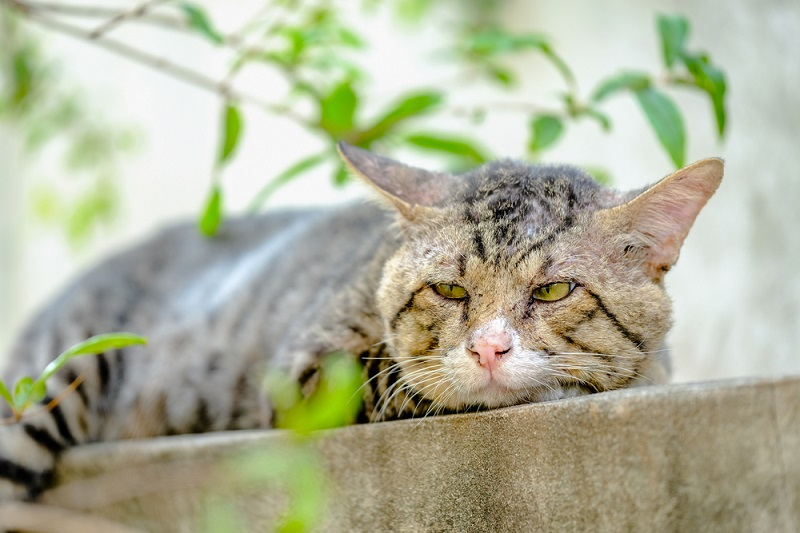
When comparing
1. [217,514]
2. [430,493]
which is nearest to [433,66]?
[430,493]

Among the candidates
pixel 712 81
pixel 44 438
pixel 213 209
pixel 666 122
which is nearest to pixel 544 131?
pixel 666 122

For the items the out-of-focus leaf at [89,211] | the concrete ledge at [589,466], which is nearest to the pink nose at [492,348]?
the concrete ledge at [589,466]

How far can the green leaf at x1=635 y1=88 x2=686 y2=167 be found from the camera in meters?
2.29

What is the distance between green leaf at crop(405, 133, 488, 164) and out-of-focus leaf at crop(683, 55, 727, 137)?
79 cm

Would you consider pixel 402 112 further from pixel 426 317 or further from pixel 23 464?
pixel 23 464

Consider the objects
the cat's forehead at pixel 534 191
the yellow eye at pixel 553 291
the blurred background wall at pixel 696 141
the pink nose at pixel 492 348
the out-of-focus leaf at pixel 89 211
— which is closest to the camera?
the pink nose at pixel 492 348

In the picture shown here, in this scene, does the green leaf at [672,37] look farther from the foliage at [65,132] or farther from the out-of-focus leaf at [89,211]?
the out-of-focus leaf at [89,211]

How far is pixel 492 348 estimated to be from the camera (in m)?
1.70

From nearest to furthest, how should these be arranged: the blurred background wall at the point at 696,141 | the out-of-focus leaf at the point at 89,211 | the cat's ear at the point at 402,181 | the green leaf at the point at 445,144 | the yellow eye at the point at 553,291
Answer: the yellow eye at the point at 553,291 → the cat's ear at the point at 402,181 → the green leaf at the point at 445,144 → the blurred background wall at the point at 696,141 → the out-of-focus leaf at the point at 89,211

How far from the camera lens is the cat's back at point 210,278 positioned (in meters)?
2.99

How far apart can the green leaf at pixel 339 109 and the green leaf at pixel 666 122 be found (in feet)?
3.06

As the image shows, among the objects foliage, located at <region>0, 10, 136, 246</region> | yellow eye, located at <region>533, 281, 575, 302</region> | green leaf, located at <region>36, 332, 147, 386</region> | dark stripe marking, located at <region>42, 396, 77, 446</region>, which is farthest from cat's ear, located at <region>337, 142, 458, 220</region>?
→ foliage, located at <region>0, 10, 136, 246</region>

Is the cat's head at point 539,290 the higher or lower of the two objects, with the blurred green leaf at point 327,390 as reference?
higher

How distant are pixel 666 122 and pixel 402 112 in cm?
89
